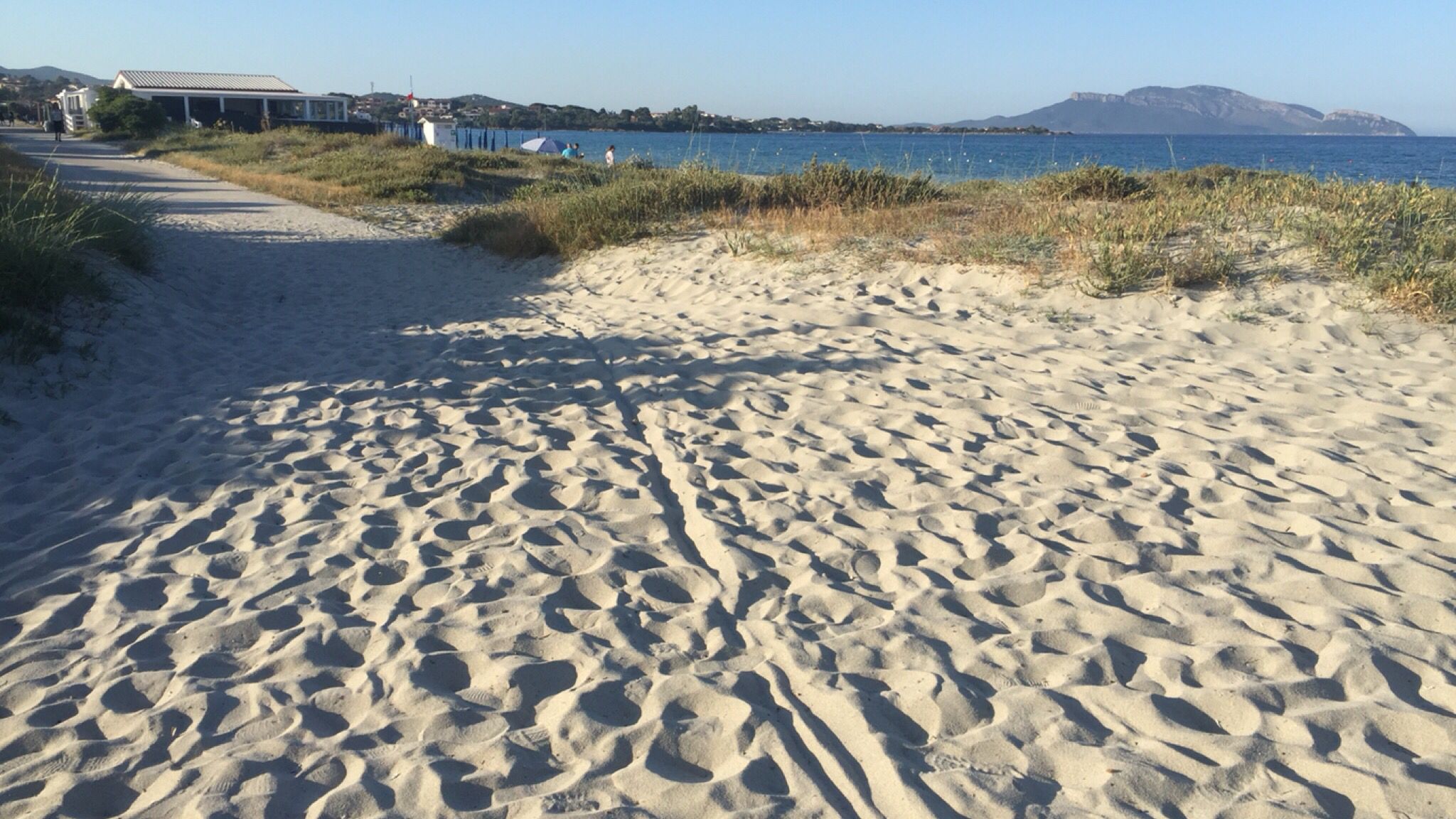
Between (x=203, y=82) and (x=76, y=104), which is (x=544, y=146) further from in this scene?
(x=76, y=104)

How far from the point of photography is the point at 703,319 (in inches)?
308

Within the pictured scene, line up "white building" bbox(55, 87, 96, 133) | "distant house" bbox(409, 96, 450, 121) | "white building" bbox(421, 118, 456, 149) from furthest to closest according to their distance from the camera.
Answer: "distant house" bbox(409, 96, 450, 121) < "white building" bbox(55, 87, 96, 133) < "white building" bbox(421, 118, 456, 149)

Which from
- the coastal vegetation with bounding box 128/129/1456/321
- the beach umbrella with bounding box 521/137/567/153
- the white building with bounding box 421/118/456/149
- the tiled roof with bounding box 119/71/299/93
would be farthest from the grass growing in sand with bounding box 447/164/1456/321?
the tiled roof with bounding box 119/71/299/93

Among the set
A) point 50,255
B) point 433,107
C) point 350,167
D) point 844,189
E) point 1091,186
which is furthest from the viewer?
point 433,107

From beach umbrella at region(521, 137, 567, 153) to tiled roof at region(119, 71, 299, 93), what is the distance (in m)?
27.6

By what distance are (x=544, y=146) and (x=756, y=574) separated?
1770 inches

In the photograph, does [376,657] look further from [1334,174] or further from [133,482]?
[1334,174]

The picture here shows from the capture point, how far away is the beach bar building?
60688mm

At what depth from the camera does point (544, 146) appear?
45969 mm

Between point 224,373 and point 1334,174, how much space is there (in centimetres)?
985

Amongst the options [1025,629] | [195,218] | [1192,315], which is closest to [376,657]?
[1025,629]

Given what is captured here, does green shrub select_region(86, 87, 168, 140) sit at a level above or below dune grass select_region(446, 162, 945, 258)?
above

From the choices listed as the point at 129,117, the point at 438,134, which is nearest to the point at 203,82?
the point at 129,117

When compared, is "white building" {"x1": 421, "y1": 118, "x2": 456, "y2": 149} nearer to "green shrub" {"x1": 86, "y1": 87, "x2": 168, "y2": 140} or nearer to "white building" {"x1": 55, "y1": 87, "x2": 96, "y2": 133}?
"green shrub" {"x1": 86, "y1": 87, "x2": 168, "y2": 140}
